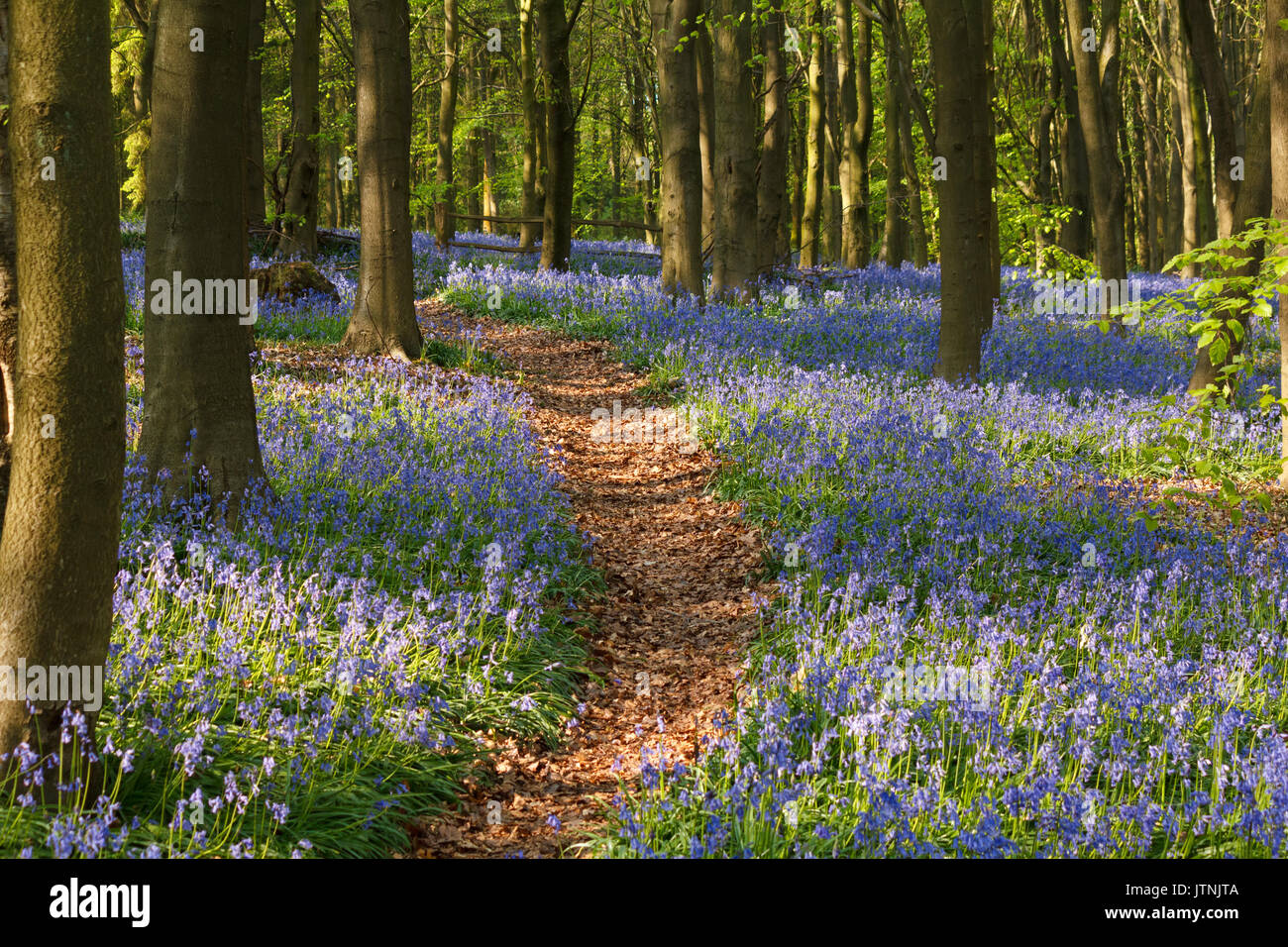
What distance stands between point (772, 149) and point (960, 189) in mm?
9356

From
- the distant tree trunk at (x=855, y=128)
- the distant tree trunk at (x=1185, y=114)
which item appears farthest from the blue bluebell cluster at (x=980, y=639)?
the distant tree trunk at (x=855, y=128)

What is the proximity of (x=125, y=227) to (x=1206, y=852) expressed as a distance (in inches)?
987

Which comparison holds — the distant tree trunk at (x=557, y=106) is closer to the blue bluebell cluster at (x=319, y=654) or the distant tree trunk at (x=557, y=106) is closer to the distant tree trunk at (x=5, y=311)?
the blue bluebell cluster at (x=319, y=654)

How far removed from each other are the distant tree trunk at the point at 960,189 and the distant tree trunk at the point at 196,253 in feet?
25.0

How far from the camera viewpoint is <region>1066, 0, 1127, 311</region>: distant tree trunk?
15.1 m

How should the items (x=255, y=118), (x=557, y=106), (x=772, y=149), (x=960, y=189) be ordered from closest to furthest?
(x=960, y=189) < (x=255, y=118) < (x=557, y=106) < (x=772, y=149)

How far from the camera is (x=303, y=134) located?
710 inches

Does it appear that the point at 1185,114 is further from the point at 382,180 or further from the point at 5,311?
the point at 5,311

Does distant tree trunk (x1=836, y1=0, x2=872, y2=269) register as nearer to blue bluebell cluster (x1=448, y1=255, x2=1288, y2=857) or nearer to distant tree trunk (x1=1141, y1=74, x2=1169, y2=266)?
blue bluebell cluster (x1=448, y1=255, x2=1288, y2=857)

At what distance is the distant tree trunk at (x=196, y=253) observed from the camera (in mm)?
6008

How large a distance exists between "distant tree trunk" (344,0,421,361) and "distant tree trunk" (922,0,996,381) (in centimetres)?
603

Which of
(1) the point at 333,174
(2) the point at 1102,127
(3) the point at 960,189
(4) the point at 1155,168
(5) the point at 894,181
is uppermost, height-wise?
(1) the point at 333,174

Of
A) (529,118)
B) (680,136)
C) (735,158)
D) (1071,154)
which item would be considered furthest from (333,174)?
(1071,154)

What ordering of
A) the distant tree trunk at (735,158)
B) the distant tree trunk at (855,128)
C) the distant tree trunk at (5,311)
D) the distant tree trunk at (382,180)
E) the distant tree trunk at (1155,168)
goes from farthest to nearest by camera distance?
the distant tree trunk at (1155,168)
the distant tree trunk at (855,128)
the distant tree trunk at (735,158)
the distant tree trunk at (382,180)
the distant tree trunk at (5,311)
